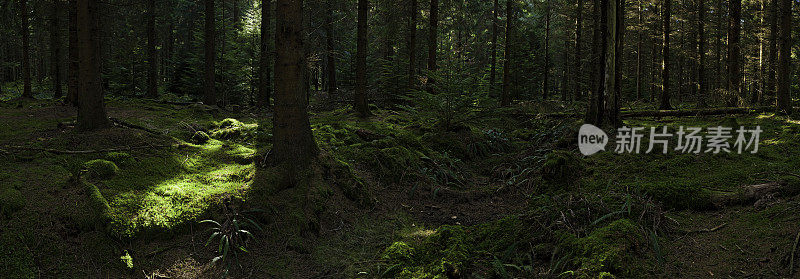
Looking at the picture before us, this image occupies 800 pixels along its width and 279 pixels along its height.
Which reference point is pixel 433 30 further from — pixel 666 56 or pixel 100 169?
pixel 100 169

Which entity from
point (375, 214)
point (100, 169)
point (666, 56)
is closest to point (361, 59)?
point (375, 214)

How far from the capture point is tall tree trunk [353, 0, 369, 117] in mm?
12781

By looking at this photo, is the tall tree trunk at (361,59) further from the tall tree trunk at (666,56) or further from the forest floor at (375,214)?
the tall tree trunk at (666,56)

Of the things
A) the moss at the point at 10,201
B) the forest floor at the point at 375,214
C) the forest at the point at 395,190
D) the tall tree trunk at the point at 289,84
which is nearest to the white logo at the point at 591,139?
the forest at the point at 395,190

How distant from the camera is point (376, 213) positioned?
7.21 metres

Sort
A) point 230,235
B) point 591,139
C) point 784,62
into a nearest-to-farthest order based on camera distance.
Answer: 1. point 230,235
2. point 591,139
3. point 784,62

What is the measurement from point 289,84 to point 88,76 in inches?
165

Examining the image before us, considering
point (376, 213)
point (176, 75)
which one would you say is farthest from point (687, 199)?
point (176, 75)

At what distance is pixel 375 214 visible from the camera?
23.5ft

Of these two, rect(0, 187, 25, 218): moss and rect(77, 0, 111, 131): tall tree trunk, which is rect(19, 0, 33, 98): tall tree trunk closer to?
rect(77, 0, 111, 131): tall tree trunk

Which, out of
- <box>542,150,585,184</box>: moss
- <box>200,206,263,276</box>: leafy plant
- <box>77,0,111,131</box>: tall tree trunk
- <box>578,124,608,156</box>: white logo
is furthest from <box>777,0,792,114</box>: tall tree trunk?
<box>77,0,111,131</box>: tall tree trunk

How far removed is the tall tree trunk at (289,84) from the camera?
6477 mm

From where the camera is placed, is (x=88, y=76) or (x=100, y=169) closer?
(x=100, y=169)

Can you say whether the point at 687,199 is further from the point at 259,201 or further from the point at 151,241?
the point at 151,241
